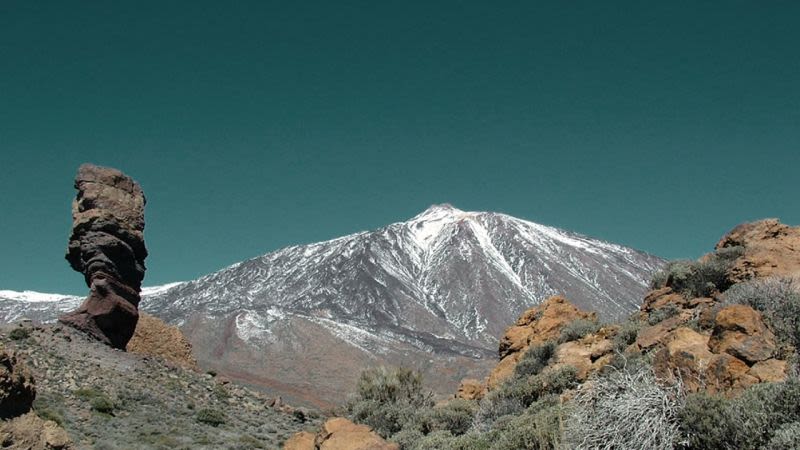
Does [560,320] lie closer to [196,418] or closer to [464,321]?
[196,418]

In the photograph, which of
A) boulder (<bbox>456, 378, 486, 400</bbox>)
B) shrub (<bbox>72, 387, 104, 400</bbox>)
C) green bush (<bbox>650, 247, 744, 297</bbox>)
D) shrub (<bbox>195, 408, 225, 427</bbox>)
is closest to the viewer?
green bush (<bbox>650, 247, 744, 297</bbox>)

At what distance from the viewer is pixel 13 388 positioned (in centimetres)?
685

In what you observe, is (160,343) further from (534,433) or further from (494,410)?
(534,433)

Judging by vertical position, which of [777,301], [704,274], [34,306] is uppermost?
[34,306]

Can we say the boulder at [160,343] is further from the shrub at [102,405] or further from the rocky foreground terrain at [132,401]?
the shrub at [102,405]

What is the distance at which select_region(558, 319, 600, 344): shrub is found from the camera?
12844 mm

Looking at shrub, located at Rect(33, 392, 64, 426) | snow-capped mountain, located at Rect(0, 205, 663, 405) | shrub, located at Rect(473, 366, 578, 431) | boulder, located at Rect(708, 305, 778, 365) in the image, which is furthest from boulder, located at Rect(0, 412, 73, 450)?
snow-capped mountain, located at Rect(0, 205, 663, 405)

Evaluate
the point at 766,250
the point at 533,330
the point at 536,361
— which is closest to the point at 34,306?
the point at 533,330

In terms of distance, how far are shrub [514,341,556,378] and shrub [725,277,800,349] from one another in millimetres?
4054

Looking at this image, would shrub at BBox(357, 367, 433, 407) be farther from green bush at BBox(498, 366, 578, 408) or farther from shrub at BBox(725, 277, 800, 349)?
shrub at BBox(725, 277, 800, 349)

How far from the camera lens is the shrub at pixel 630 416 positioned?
5.91m

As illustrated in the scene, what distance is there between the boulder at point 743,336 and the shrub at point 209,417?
21734 millimetres

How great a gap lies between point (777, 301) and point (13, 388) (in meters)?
8.79

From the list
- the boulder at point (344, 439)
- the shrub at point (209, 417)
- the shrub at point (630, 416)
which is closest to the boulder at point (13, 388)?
the boulder at point (344, 439)
